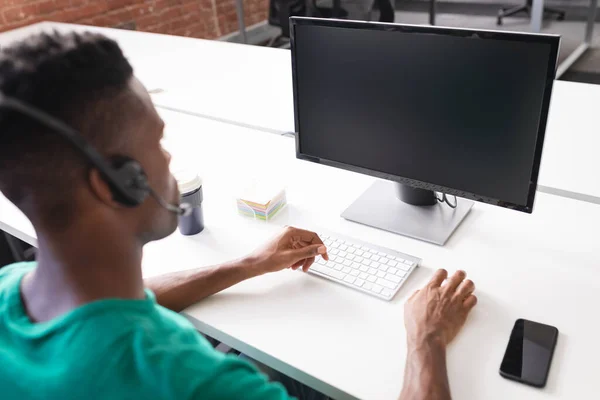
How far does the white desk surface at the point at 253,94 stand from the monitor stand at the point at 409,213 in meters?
0.29

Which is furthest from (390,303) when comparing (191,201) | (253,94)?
(253,94)

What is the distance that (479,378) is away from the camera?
899 mm

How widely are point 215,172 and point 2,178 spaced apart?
932 mm

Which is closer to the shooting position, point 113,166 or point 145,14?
point 113,166

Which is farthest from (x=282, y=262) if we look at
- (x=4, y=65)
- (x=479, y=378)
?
(x=4, y=65)

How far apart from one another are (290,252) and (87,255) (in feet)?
1.71

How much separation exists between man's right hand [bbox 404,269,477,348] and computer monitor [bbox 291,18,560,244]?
0.17 m

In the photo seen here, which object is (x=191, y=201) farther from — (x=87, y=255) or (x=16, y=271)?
(x=87, y=255)

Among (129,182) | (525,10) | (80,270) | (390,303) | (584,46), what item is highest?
(129,182)

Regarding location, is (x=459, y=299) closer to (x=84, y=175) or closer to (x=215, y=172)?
(x=84, y=175)

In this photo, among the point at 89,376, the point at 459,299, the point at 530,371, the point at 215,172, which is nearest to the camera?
the point at 89,376

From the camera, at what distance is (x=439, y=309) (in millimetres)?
1005

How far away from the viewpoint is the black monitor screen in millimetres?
1017

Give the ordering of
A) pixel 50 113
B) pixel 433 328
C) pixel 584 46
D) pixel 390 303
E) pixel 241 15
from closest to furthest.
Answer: pixel 50 113 → pixel 433 328 → pixel 390 303 → pixel 584 46 → pixel 241 15
